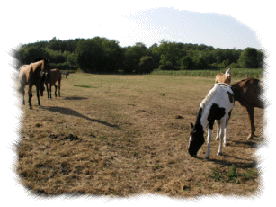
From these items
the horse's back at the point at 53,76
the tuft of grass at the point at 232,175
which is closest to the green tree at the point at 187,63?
the horse's back at the point at 53,76

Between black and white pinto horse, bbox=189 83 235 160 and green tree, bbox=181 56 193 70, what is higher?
green tree, bbox=181 56 193 70

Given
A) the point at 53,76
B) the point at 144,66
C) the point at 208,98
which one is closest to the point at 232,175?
the point at 208,98

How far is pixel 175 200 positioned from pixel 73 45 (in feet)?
395

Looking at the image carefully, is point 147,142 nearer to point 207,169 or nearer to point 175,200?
point 207,169

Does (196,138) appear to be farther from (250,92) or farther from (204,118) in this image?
(250,92)

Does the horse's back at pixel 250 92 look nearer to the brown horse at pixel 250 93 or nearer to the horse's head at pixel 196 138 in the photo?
the brown horse at pixel 250 93

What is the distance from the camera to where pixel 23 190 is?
311 cm

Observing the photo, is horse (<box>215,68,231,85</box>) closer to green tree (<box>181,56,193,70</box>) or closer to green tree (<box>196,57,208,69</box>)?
green tree (<box>181,56,193,70</box>)

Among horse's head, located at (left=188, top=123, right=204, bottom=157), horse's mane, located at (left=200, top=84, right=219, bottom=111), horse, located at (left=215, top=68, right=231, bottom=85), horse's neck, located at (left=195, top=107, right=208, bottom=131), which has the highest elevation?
horse, located at (left=215, top=68, right=231, bottom=85)

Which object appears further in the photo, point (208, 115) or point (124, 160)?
point (208, 115)

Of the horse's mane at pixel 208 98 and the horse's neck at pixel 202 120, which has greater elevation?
the horse's mane at pixel 208 98

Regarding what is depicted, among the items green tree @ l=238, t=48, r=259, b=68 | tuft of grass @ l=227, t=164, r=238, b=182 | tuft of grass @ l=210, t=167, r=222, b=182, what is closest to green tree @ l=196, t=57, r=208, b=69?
green tree @ l=238, t=48, r=259, b=68

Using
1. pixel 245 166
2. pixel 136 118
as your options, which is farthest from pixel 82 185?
pixel 136 118

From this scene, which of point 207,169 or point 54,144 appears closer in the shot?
point 207,169
